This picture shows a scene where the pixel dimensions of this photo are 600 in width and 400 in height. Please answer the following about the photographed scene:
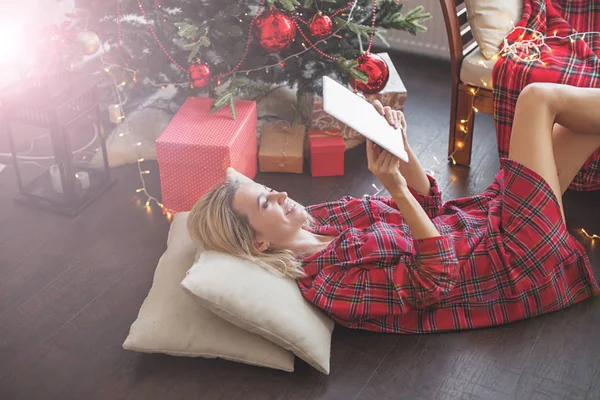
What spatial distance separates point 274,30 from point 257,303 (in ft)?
3.64

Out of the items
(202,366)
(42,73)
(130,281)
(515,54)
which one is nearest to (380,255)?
(202,366)

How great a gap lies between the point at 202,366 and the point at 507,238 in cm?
92

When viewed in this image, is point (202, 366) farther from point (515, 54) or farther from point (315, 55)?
point (515, 54)

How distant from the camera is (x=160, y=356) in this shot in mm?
1950

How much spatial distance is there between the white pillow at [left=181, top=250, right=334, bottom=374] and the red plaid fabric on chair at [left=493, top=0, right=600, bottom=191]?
1173mm

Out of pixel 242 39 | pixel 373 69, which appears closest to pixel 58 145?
pixel 242 39

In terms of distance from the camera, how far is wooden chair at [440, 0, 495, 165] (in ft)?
8.52

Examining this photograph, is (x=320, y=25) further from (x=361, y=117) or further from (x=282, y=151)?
(x=361, y=117)

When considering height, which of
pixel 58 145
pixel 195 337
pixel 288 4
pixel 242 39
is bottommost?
pixel 195 337

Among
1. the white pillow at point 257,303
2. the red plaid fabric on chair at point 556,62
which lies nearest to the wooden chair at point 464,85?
the red plaid fabric on chair at point 556,62

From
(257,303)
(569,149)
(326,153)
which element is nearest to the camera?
(257,303)

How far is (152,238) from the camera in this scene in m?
2.46

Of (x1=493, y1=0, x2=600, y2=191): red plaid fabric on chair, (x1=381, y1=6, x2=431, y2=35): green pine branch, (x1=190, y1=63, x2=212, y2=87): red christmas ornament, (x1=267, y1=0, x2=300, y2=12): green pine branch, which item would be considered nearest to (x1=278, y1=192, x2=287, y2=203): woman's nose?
(x1=267, y1=0, x2=300, y2=12): green pine branch

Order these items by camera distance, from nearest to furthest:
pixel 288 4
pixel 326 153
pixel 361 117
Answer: pixel 361 117
pixel 288 4
pixel 326 153
